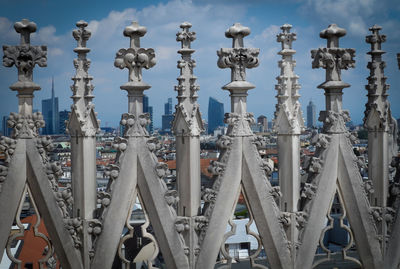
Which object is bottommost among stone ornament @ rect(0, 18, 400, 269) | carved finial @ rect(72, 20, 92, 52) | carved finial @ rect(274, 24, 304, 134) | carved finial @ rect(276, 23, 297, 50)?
stone ornament @ rect(0, 18, 400, 269)

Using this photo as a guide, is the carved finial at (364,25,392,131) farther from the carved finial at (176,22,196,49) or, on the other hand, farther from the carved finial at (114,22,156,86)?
the carved finial at (114,22,156,86)

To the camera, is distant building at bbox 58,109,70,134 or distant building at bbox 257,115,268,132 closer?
distant building at bbox 58,109,70,134

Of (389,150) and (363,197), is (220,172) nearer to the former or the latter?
(363,197)

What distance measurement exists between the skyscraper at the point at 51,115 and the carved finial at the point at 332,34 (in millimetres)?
3725

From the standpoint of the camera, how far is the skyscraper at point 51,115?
7.38 meters

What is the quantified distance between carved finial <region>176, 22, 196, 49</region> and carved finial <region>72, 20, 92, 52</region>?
1.11 metres

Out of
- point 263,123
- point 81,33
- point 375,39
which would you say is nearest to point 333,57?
point 375,39

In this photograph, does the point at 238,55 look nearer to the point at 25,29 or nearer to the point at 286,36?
the point at 286,36

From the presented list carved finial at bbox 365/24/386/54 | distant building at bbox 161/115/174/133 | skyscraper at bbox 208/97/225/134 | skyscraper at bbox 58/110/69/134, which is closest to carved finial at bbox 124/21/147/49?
distant building at bbox 161/115/174/133

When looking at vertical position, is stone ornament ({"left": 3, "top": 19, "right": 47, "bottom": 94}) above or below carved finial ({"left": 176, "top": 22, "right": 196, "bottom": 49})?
below

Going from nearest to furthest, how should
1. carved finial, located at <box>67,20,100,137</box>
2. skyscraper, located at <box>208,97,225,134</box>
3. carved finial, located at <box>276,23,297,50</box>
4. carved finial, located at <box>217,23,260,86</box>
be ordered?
carved finial, located at <box>67,20,100,137</box> → carved finial, located at <box>217,23,260,86</box> → skyscraper, located at <box>208,97,225,134</box> → carved finial, located at <box>276,23,297,50</box>

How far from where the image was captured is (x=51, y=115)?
7.56 meters

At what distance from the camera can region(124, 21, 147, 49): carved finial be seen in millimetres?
6746

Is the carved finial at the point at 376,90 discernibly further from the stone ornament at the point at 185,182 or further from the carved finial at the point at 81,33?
the carved finial at the point at 81,33
